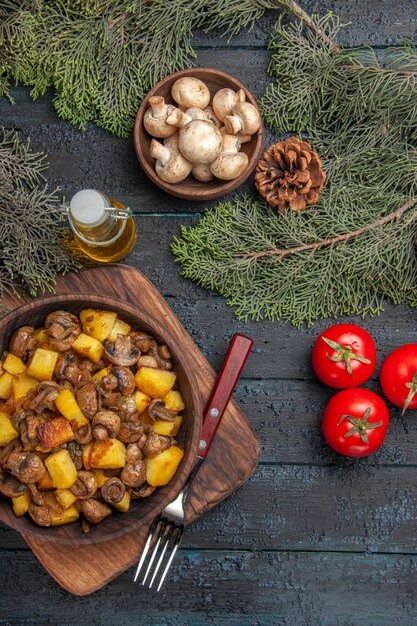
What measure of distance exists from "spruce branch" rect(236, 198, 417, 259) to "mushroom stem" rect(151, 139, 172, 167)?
38 centimetres

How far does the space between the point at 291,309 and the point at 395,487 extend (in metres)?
0.69

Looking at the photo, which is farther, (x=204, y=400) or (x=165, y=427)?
(x=204, y=400)

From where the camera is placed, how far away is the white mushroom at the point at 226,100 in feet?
6.77

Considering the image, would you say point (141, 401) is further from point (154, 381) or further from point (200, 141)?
point (200, 141)

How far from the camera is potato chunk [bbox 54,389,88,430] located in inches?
70.4

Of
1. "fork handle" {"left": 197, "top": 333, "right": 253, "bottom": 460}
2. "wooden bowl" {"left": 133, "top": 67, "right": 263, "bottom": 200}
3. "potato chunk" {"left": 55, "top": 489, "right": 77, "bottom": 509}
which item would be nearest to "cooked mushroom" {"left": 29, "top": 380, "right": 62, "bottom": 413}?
"potato chunk" {"left": 55, "top": 489, "right": 77, "bottom": 509}

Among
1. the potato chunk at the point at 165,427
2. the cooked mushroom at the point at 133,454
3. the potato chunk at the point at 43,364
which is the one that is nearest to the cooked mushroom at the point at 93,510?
the cooked mushroom at the point at 133,454

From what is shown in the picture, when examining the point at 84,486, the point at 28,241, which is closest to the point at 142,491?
the point at 84,486

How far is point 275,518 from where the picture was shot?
2209 mm

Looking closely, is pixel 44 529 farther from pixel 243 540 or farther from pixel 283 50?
pixel 283 50

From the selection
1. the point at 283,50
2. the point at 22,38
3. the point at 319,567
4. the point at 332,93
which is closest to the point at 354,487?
the point at 319,567

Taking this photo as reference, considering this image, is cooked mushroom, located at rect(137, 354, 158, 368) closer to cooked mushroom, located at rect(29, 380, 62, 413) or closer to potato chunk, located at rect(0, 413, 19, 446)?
cooked mushroom, located at rect(29, 380, 62, 413)

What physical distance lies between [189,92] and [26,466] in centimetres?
121

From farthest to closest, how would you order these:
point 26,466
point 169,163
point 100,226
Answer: point 169,163, point 100,226, point 26,466
